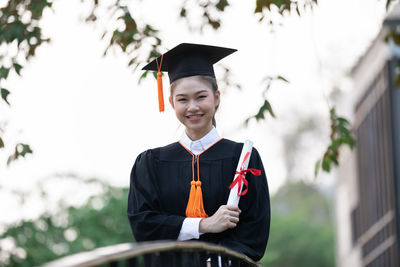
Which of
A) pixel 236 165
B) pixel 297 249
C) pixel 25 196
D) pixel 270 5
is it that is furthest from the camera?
pixel 297 249

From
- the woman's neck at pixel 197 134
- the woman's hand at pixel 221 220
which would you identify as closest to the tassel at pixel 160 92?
the woman's neck at pixel 197 134

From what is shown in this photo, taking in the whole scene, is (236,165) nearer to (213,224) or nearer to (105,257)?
(213,224)

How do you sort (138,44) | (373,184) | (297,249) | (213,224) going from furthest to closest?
(297,249), (373,184), (138,44), (213,224)

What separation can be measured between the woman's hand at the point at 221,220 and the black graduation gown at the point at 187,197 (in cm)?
14

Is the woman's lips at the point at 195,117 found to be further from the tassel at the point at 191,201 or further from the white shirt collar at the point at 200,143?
the tassel at the point at 191,201

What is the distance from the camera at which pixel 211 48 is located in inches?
182

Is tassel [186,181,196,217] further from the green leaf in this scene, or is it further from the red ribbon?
the green leaf

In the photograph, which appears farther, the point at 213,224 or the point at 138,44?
the point at 138,44

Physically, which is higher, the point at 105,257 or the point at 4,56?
the point at 4,56

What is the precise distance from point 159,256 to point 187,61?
1386 millimetres

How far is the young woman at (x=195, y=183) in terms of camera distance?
4227mm

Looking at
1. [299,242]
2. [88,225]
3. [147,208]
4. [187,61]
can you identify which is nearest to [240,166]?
[147,208]

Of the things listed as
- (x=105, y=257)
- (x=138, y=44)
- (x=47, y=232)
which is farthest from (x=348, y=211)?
(x=105, y=257)

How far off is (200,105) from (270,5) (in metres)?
1.72
